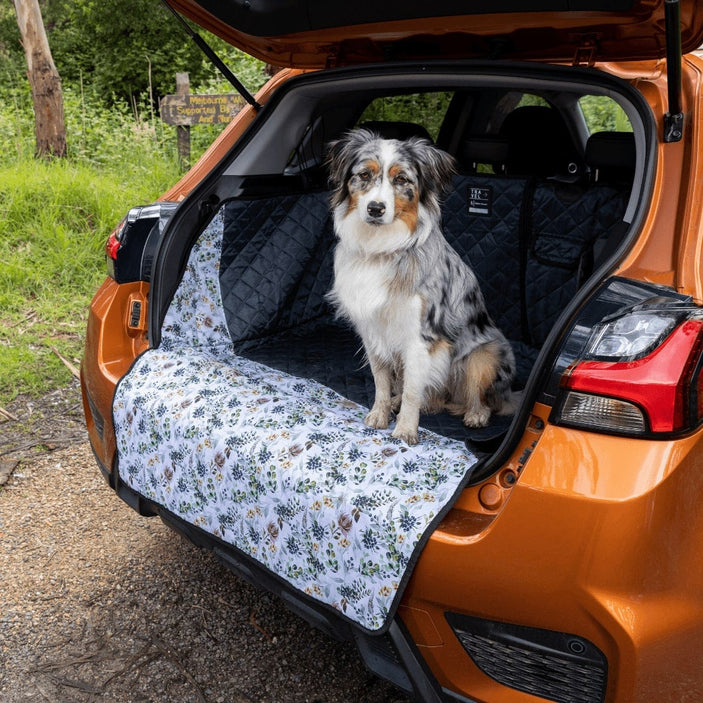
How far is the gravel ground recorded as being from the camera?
2.36m

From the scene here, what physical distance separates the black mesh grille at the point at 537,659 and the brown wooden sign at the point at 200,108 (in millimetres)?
5583

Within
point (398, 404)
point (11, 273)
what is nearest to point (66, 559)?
point (398, 404)

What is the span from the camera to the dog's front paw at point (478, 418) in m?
2.74

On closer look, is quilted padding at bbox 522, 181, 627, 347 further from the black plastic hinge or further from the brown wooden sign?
the brown wooden sign

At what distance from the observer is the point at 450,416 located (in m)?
2.87

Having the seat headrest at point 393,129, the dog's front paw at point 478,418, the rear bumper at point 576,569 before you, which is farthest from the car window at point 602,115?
the rear bumper at point 576,569

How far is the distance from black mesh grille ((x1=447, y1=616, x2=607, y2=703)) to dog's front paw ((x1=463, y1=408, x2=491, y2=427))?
1.12 meters

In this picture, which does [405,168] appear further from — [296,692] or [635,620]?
[296,692]

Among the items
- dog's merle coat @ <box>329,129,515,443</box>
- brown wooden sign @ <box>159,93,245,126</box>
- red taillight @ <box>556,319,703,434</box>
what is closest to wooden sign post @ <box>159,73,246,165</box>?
brown wooden sign @ <box>159,93,245,126</box>

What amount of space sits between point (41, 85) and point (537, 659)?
8.13 metres

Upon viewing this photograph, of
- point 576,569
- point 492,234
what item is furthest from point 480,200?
point 576,569

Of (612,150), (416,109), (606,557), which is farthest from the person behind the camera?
(416,109)

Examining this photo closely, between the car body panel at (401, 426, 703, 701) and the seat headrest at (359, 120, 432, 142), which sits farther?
the seat headrest at (359, 120, 432, 142)

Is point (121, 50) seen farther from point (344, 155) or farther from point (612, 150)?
point (612, 150)
